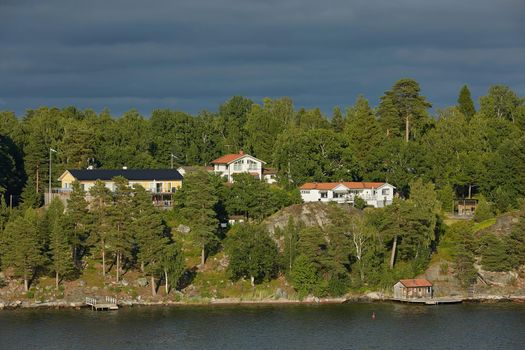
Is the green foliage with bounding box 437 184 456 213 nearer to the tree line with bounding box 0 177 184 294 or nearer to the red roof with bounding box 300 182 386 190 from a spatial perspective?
the red roof with bounding box 300 182 386 190

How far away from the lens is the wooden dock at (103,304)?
4464 inches

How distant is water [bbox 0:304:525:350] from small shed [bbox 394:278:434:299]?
286 centimetres

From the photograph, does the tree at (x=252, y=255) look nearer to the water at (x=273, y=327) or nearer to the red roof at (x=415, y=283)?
the water at (x=273, y=327)

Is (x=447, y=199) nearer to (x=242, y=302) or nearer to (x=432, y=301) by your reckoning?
(x=432, y=301)

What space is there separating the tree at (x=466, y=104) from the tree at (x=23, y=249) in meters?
107

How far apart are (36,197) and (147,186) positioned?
17.5 m

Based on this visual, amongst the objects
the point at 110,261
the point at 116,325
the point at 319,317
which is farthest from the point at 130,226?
the point at 319,317

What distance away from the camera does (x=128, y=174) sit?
5694 inches

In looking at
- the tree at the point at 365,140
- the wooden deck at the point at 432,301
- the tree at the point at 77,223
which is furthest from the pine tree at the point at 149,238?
the tree at the point at 365,140

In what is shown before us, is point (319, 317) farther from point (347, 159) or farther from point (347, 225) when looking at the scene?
point (347, 159)

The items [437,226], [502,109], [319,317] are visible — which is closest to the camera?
[319,317]

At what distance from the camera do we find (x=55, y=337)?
98.1 m

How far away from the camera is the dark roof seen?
14138 cm

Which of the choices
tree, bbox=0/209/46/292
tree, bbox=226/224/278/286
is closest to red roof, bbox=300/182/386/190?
tree, bbox=226/224/278/286
